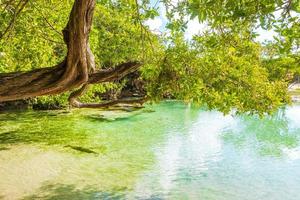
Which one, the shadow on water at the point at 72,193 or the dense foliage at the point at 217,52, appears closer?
the dense foliage at the point at 217,52

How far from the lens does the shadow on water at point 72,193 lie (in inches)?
374

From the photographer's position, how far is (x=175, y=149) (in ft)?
51.3

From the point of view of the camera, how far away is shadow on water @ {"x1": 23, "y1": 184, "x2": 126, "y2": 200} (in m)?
9.49

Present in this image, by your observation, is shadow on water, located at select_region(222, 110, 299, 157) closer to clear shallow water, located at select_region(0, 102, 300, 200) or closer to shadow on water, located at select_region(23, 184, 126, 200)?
clear shallow water, located at select_region(0, 102, 300, 200)

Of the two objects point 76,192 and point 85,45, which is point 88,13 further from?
point 76,192

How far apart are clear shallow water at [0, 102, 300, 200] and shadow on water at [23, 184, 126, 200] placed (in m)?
0.03

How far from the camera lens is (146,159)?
13.6m

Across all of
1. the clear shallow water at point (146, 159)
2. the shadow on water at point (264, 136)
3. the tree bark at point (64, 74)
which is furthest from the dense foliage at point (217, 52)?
the shadow on water at point (264, 136)

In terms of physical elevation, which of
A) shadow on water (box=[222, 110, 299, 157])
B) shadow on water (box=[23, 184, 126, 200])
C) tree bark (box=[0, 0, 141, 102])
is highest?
tree bark (box=[0, 0, 141, 102])

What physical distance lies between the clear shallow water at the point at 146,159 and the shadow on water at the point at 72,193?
1.0 inches

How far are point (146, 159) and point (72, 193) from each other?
4.31m

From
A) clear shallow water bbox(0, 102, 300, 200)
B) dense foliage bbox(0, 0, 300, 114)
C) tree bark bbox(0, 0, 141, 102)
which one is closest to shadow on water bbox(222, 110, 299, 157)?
clear shallow water bbox(0, 102, 300, 200)

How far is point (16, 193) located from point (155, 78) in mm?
5433

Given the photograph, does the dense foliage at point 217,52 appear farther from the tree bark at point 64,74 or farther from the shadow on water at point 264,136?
the shadow on water at point 264,136
